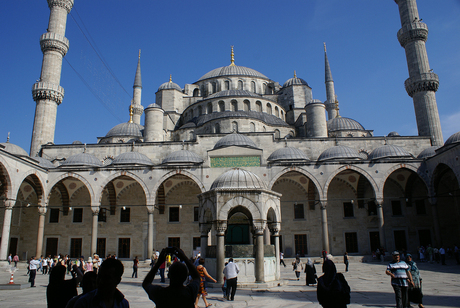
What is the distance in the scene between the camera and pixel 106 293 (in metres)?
1.90

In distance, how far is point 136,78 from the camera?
95.9 ft

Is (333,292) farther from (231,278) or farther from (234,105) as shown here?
(234,105)

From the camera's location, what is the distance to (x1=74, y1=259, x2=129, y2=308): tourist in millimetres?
1858

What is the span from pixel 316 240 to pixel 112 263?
17402mm

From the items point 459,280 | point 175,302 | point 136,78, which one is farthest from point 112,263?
point 136,78

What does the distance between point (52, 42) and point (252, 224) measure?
19.3 m

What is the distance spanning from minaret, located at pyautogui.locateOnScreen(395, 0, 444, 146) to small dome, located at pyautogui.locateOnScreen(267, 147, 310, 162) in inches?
342

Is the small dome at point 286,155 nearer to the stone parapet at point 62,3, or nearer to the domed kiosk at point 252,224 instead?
the domed kiosk at point 252,224

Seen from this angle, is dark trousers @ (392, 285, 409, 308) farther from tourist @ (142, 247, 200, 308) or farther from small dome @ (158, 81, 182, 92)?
small dome @ (158, 81, 182, 92)

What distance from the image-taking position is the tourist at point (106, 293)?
1858 mm

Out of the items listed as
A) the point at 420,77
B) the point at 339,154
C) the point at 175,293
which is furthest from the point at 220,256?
the point at 420,77

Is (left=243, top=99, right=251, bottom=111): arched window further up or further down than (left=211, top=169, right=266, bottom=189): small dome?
further up

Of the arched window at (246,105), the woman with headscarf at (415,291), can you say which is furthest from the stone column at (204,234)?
the arched window at (246,105)

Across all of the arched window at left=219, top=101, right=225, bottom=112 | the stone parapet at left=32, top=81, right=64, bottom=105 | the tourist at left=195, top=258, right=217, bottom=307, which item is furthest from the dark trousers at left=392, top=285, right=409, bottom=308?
the stone parapet at left=32, top=81, right=64, bottom=105
